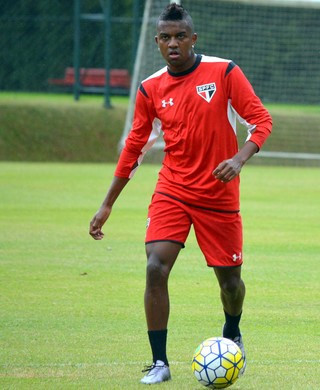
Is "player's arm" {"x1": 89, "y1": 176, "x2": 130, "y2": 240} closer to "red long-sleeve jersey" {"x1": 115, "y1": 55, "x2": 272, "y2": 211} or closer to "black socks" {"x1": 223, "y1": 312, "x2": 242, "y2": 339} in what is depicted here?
"red long-sleeve jersey" {"x1": 115, "y1": 55, "x2": 272, "y2": 211}

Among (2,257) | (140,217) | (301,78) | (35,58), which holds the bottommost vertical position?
(35,58)

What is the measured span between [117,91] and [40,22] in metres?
4.17

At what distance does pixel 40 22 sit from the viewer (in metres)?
35.8

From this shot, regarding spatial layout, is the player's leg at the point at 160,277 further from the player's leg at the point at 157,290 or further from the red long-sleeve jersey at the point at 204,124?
the red long-sleeve jersey at the point at 204,124

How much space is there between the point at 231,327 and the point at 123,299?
260 centimetres

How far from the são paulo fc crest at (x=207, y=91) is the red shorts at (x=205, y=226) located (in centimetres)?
69

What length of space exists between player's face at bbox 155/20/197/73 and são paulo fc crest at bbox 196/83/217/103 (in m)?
0.21

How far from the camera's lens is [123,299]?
32.7ft

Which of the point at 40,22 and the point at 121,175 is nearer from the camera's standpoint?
the point at 121,175

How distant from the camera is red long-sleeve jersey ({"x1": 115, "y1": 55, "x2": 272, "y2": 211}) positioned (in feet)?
23.3

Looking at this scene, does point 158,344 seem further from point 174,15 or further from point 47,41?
point 47,41

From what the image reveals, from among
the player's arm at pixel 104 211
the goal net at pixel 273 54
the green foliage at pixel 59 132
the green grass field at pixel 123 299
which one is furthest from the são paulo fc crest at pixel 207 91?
the green foliage at pixel 59 132

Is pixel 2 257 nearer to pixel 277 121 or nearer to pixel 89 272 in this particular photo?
pixel 89 272

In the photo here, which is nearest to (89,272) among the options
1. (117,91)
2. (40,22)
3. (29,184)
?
(29,184)
